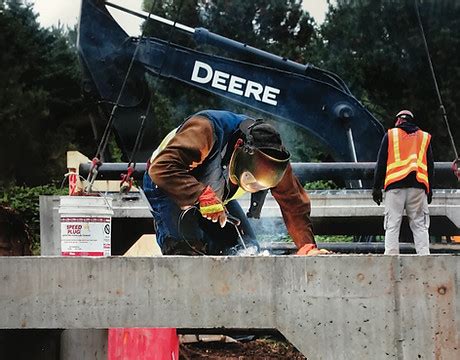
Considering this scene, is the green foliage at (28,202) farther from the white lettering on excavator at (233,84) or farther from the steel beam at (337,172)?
the steel beam at (337,172)

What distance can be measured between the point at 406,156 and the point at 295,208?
9.24 feet

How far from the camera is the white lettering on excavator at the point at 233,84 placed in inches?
384

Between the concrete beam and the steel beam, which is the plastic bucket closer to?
the concrete beam

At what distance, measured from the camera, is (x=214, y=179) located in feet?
15.0

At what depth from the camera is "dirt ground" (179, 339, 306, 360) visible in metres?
7.12

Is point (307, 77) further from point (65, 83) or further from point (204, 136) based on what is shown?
point (65, 83)

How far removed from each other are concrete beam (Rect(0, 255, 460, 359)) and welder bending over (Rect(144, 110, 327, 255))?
122 cm

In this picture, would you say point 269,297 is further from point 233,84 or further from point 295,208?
point 233,84

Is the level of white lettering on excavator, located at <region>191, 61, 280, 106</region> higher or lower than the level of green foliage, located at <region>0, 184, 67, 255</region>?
higher

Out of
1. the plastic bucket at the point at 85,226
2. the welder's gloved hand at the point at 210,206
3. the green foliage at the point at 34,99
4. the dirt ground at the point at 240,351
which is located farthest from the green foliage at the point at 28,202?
the welder's gloved hand at the point at 210,206

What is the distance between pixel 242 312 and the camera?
9.66ft

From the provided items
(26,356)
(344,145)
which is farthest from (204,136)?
(344,145)

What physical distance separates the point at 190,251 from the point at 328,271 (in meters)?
1.95

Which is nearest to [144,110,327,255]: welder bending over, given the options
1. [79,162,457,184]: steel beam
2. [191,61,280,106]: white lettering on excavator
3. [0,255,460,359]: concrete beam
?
[0,255,460,359]: concrete beam
